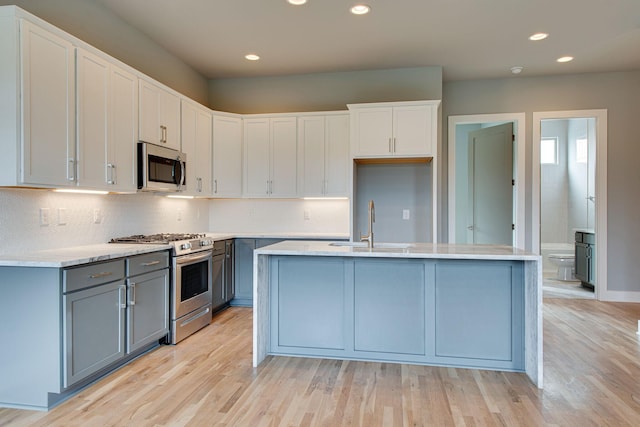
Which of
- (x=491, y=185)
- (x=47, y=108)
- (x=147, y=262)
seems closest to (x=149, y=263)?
(x=147, y=262)

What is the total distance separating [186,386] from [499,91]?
4.93 m

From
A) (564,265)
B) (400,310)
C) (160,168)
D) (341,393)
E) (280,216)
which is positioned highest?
(160,168)

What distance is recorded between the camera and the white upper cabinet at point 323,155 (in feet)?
15.1

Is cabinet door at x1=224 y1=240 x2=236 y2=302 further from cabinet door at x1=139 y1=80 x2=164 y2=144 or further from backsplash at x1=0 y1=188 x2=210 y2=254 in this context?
cabinet door at x1=139 y1=80 x2=164 y2=144

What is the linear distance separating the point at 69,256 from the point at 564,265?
6712mm

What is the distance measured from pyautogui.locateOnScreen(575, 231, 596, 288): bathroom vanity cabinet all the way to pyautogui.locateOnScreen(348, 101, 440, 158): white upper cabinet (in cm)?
292

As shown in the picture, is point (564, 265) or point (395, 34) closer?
point (395, 34)

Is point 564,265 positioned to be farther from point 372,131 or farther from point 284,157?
point 284,157

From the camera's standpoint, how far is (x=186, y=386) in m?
2.59

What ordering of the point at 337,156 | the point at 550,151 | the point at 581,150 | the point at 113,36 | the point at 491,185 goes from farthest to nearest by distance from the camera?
the point at 550,151 → the point at 581,150 → the point at 491,185 → the point at 337,156 → the point at 113,36

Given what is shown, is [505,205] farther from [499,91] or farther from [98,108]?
[98,108]

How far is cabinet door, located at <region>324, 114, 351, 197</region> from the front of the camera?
15.1ft

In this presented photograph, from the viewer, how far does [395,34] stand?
3805 mm

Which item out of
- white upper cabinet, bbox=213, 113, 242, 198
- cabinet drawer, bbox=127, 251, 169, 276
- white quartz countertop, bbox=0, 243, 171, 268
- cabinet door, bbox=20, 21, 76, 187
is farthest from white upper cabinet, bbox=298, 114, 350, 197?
cabinet door, bbox=20, 21, 76, 187
